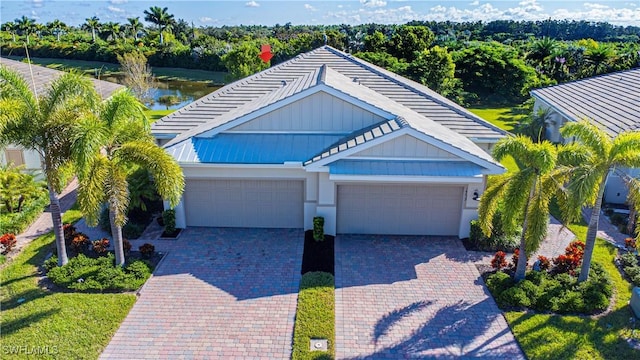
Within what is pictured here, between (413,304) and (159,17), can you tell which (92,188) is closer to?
(413,304)

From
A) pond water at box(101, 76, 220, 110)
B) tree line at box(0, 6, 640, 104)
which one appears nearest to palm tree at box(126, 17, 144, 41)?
tree line at box(0, 6, 640, 104)

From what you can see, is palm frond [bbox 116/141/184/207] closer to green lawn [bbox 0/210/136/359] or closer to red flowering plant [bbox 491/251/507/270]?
green lawn [bbox 0/210/136/359]

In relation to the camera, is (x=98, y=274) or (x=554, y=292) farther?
(x=98, y=274)

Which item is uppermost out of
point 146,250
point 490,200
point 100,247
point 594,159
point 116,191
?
point 594,159

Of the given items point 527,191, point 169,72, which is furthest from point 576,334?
point 169,72

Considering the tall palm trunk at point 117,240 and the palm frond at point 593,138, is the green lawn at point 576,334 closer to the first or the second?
the palm frond at point 593,138

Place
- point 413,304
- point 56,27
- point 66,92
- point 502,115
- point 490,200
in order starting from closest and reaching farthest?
point 66,92 → point 490,200 → point 413,304 → point 502,115 → point 56,27

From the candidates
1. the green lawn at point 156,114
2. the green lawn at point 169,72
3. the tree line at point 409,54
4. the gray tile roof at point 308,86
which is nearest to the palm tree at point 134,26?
the tree line at point 409,54
